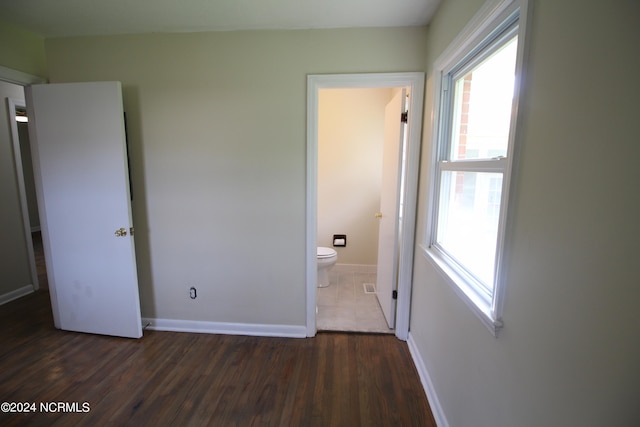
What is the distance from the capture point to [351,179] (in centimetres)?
356

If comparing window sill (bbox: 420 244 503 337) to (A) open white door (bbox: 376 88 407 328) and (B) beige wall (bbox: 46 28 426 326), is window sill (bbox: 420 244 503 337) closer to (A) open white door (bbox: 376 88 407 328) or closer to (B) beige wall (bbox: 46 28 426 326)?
(A) open white door (bbox: 376 88 407 328)

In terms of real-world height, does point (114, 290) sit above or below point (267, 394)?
above

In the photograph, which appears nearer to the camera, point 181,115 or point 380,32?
point 380,32

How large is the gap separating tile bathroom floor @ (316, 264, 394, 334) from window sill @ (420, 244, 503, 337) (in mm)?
1049

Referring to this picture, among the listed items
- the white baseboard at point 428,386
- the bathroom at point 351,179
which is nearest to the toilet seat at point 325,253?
the bathroom at point 351,179

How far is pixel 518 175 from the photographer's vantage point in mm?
897

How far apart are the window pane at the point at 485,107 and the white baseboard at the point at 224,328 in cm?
182

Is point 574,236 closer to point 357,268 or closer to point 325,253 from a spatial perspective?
point 325,253

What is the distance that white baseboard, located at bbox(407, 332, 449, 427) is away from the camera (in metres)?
1.48

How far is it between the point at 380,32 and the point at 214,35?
3.95 feet

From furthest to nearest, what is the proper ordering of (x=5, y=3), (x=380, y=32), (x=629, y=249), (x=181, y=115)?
(x=181, y=115) < (x=380, y=32) < (x=5, y=3) < (x=629, y=249)

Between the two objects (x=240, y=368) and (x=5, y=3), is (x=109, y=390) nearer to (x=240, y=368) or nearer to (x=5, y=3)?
(x=240, y=368)

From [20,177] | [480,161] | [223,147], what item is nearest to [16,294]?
[20,177]

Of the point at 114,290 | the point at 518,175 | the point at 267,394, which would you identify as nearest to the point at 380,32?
the point at 518,175
